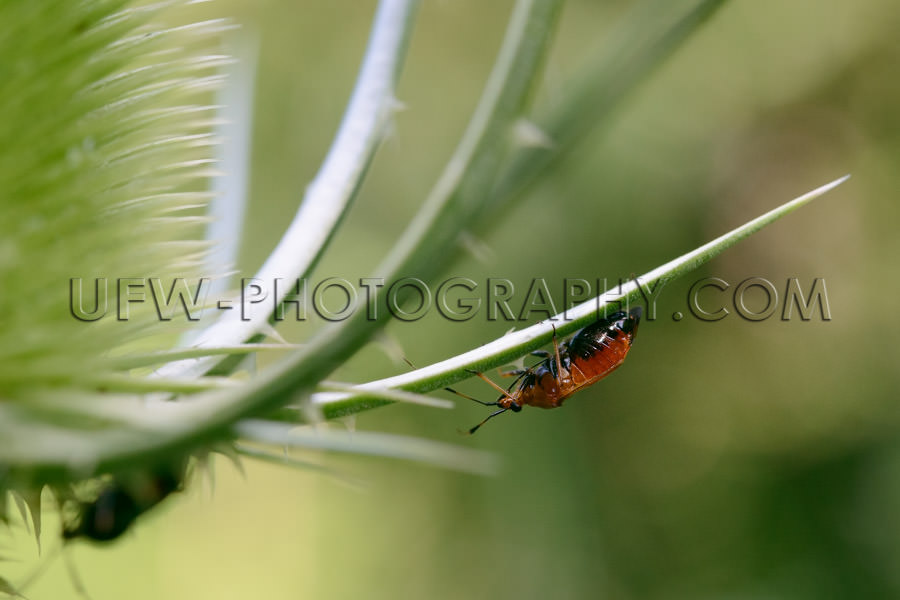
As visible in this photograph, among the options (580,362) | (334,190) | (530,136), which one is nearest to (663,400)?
(580,362)

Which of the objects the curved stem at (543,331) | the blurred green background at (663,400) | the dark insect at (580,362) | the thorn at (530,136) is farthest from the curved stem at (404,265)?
the blurred green background at (663,400)

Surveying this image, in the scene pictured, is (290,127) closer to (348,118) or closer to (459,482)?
(459,482)

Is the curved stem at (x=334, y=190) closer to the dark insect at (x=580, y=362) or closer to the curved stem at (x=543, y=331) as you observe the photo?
the curved stem at (x=543, y=331)

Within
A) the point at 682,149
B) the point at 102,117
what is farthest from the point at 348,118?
the point at 682,149

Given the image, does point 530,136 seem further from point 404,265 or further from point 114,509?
point 114,509

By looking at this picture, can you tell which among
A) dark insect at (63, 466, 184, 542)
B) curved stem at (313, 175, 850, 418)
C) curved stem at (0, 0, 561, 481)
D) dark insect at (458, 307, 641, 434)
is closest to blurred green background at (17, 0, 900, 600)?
dark insect at (458, 307, 641, 434)

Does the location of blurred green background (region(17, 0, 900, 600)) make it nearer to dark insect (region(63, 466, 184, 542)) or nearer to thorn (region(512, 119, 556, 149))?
dark insect (region(63, 466, 184, 542))
